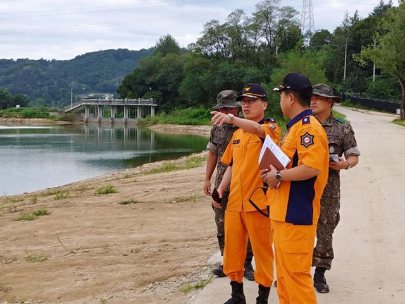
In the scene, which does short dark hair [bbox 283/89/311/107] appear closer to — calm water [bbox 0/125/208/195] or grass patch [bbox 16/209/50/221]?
grass patch [bbox 16/209/50/221]

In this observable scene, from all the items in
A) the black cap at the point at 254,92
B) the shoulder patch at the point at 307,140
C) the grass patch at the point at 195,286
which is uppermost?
the black cap at the point at 254,92

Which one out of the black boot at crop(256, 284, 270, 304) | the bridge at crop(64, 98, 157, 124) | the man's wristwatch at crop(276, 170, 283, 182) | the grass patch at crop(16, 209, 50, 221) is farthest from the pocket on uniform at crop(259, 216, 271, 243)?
the bridge at crop(64, 98, 157, 124)

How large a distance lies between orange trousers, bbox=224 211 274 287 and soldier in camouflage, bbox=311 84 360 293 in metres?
0.60

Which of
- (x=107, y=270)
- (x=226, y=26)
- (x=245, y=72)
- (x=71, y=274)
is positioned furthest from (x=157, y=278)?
(x=226, y=26)

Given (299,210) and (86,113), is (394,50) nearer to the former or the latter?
(299,210)

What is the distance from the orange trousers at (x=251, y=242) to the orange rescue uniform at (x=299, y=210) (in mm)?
675

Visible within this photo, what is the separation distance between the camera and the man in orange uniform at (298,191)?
10.3ft

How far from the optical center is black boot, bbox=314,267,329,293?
14.1 feet

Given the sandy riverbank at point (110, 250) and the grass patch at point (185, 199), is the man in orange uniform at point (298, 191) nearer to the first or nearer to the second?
the sandy riverbank at point (110, 250)

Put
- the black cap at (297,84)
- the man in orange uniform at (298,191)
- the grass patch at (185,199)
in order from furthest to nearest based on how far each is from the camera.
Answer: the grass patch at (185,199)
the black cap at (297,84)
the man in orange uniform at (298,191)

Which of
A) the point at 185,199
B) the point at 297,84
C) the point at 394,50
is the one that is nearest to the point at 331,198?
the point at 297,84

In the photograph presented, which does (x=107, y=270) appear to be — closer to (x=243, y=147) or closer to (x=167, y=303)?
(x=167, y=303)

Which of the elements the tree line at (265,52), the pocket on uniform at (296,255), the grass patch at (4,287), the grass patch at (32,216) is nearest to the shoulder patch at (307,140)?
the pocket on uniform at (296,255)

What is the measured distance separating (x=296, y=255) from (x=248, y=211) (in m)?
0.84
